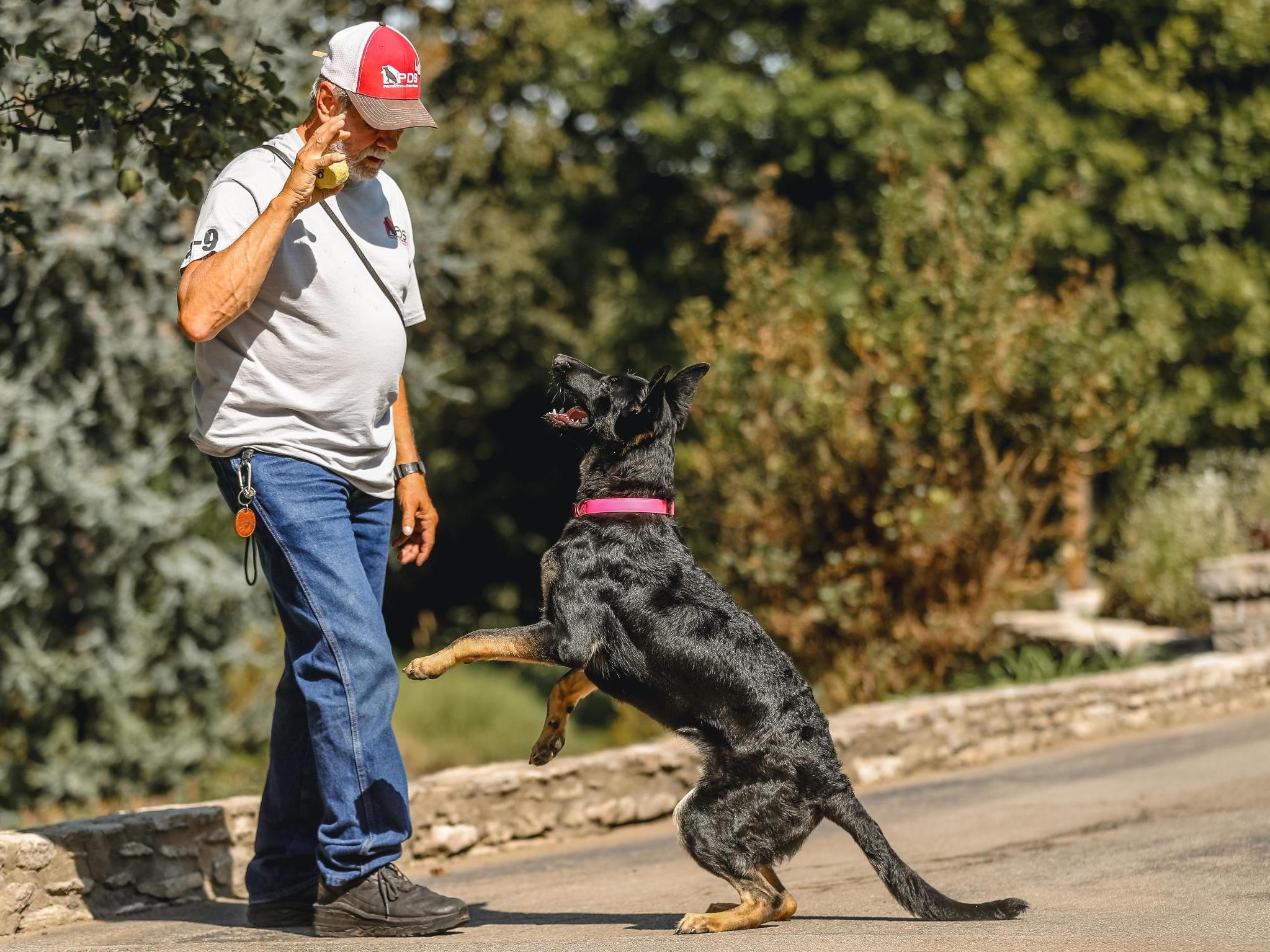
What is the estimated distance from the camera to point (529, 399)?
20.5 m

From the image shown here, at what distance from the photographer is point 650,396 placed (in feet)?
15.1

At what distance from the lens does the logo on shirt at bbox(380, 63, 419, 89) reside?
163 inches

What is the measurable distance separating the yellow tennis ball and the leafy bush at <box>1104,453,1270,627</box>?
11216mm

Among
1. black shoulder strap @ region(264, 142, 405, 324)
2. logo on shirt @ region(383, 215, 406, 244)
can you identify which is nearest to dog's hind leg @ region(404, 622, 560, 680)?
black shoulder strap @ region(264, 142, 405, 324)

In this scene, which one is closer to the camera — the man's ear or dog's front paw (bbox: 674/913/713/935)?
dog's front paw (bbox: 674/913/713/935)

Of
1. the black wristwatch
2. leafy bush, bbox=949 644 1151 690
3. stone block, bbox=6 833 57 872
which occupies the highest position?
the black wristwatch

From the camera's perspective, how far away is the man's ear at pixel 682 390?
4.69 m

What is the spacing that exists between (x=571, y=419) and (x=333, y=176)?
1.11 m

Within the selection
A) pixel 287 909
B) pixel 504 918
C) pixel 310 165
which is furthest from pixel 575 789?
pixel 310 165

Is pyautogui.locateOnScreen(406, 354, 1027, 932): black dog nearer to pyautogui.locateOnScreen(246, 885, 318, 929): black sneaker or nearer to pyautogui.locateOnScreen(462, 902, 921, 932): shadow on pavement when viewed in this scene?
pyautogui.locateOnScreen(462, 902, 921, 932): shadow on pavement

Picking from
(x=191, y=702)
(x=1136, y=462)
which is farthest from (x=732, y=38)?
(x=191, y=702)

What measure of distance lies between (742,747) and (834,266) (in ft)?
39.8

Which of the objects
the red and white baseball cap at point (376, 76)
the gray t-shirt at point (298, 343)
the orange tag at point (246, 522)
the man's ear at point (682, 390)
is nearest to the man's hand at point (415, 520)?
the gray t-shirt at point (298, 343)

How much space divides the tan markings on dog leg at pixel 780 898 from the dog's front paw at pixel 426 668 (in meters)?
1.19
